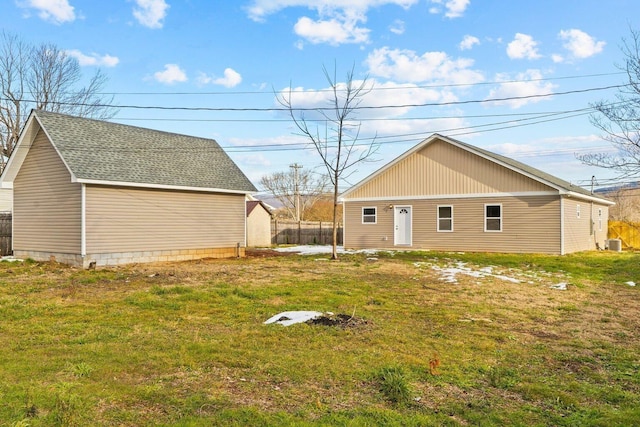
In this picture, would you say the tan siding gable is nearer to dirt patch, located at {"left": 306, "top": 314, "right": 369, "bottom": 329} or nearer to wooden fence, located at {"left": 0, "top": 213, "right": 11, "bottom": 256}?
dirt patch, located at {"left": 306, "top": 314, "right": 369, "bottom": 329}

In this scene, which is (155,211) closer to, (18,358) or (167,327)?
(167,327)

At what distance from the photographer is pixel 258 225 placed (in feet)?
96.7

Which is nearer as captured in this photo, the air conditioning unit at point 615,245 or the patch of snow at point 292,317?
the patch of snow at point 292,317

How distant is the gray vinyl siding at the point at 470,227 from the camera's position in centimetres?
1952

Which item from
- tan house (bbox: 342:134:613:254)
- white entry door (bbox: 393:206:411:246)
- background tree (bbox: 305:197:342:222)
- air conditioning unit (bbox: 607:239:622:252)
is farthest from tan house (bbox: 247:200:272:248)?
background tree (bbox: 305:197:342:222)

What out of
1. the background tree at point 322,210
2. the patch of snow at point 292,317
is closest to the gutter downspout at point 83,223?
the patch of snow at point 292,317

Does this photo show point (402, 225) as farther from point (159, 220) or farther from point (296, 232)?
point (159, 220)

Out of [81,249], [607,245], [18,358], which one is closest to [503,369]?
[18,358]

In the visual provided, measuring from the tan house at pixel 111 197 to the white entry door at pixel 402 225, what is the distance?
303 inches

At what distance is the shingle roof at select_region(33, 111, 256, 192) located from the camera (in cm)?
1580

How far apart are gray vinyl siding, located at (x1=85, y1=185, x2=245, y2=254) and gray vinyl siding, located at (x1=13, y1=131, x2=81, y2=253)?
63 centimetres

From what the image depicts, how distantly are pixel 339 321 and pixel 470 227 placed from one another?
15464mm

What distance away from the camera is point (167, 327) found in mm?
7031

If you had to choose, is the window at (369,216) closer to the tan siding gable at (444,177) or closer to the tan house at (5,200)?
the tan siding gable at (444,177)
